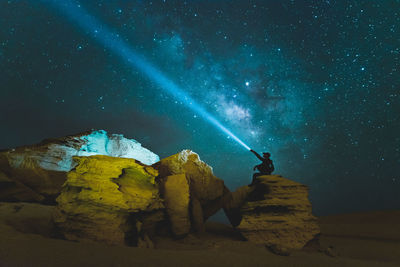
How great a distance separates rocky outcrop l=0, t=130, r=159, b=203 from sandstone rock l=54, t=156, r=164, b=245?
4276 millimetres

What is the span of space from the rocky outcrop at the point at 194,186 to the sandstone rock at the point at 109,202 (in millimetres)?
1108

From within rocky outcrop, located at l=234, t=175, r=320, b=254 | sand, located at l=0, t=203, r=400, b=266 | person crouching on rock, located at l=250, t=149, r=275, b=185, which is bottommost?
sand, located at l=0, t=203, r=400, b=266

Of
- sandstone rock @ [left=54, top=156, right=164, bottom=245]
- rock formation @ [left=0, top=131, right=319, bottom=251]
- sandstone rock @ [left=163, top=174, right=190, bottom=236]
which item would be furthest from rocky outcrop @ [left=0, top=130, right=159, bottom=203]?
sandstone rock @ [left=163, top=174, right=190, bottom=236]

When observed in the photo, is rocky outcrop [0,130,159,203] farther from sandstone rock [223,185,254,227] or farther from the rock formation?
sandstone rock [223,185,254,227]

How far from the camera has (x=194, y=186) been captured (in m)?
10.3

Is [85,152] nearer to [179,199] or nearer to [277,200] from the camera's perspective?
[179,199]

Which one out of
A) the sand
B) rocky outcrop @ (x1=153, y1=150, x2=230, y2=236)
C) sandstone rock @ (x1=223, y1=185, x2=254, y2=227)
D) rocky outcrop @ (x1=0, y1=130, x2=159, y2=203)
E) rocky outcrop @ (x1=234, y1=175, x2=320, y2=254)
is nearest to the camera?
the sand

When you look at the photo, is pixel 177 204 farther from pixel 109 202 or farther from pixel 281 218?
pixel 281 218

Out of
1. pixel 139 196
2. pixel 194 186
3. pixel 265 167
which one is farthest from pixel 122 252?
pixel 265 167

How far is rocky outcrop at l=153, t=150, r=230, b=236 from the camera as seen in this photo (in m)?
8.91

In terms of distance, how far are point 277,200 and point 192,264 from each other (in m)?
5.23

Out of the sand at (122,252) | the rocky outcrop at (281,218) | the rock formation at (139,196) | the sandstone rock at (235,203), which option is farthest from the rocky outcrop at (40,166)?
the rocky outcrop at (281,218)

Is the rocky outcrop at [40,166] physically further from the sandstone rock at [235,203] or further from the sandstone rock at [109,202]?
the sandstone rock at [235,203]

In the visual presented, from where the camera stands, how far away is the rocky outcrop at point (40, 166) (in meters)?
9.49
